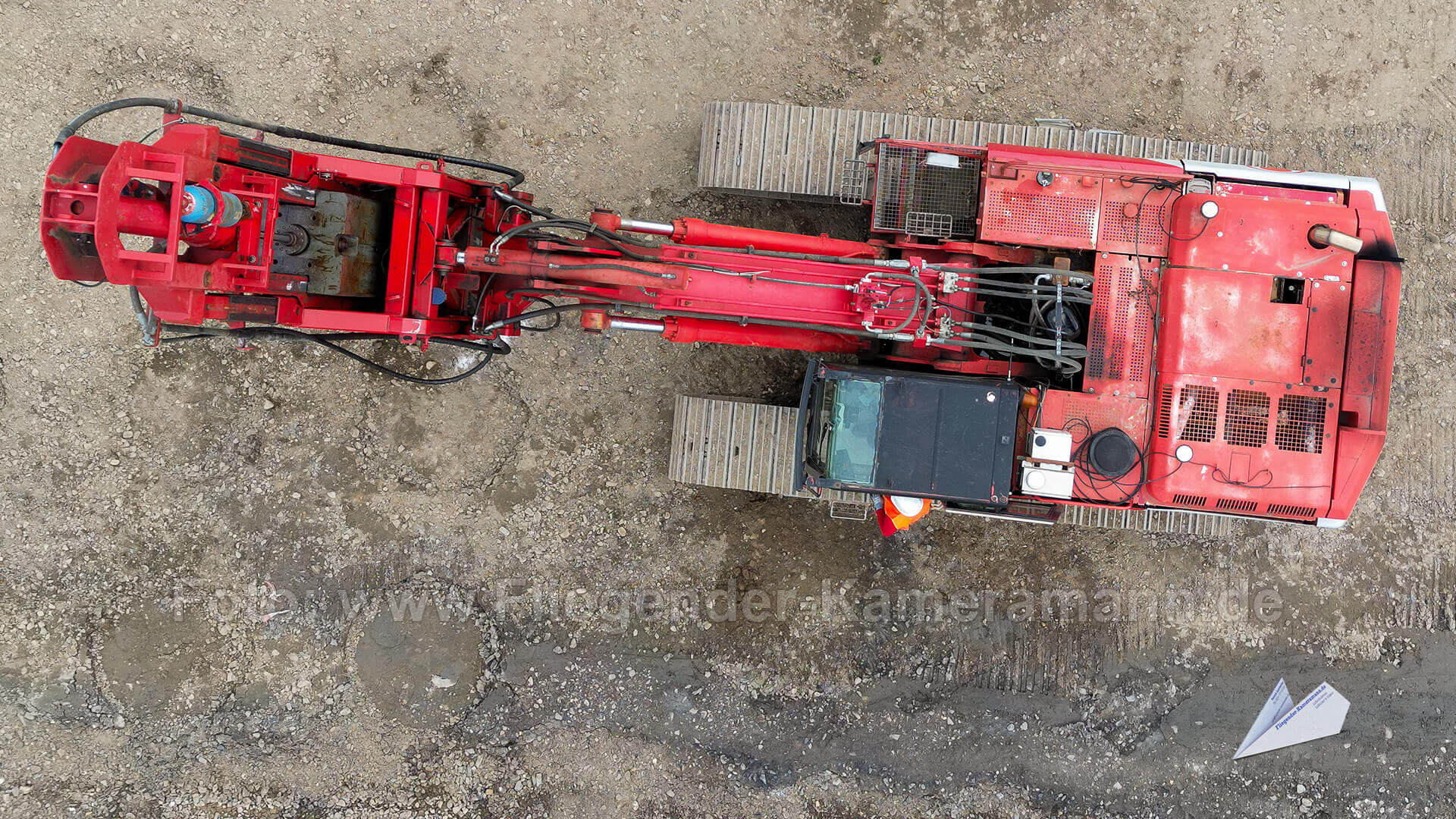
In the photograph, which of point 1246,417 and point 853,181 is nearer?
point 1246,417

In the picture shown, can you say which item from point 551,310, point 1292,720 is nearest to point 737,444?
point 551,310

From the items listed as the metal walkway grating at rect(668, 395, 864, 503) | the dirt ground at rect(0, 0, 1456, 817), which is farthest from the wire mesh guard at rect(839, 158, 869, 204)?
the metal walkway grating at rect(668, 395, 864, 503)

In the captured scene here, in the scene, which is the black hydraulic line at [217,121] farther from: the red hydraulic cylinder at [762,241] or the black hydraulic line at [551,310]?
the red hydraulic cylinder at [762,241]

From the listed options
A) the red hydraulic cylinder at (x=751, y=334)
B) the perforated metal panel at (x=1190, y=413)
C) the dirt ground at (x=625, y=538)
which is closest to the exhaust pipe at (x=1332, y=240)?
the perforated metal panel at (x=1190, y=413)

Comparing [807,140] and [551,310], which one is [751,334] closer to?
[551,310]

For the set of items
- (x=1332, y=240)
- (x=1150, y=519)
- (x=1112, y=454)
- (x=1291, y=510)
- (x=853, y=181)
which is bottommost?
(x=1150, y=519)
